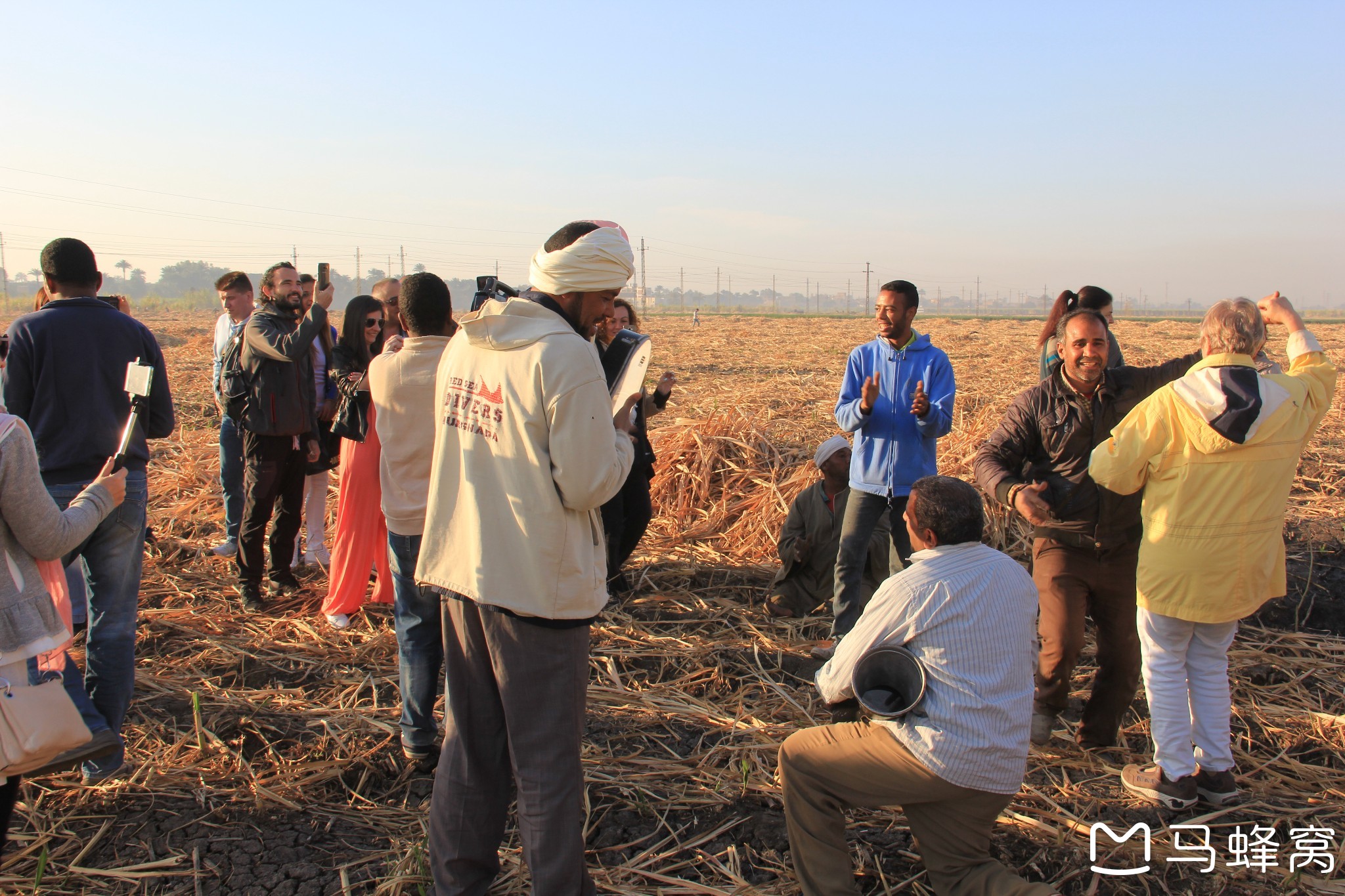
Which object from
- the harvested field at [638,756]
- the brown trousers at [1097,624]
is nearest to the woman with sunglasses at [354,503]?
the harvested field at [638,756]

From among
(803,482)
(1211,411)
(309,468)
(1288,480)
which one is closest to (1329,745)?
(1288,480)

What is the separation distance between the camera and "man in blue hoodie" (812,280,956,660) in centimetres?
456

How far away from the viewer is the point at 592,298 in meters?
2.48

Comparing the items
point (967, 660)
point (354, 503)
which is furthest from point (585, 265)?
point (354, 503)

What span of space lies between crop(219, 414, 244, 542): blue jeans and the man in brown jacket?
16.5 ft

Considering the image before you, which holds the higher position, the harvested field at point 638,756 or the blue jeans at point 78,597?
the blue jeans at point 78,597

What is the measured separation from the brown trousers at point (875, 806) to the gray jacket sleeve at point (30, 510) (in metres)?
2.38

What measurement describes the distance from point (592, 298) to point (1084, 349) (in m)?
2.26

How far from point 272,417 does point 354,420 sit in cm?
101

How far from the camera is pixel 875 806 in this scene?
2682 millimetres

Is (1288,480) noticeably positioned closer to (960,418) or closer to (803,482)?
(803,482)

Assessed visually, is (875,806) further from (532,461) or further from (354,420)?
(354,420)

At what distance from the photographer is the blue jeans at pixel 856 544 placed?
4676 mm

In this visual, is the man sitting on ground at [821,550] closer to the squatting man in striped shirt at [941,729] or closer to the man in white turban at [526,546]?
the squatting man in striped shirt at [941,729]
